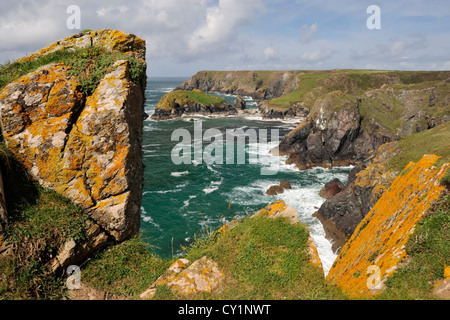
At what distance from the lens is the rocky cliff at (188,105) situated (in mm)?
108875

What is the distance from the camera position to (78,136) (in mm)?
9055

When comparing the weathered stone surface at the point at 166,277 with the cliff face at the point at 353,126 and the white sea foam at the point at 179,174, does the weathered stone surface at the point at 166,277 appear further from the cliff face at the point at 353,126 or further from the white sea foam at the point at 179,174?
the cliff face at the point at 353,126

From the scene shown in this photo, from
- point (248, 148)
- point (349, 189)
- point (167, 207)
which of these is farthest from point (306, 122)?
point (167, 207)

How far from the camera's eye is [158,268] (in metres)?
9.38

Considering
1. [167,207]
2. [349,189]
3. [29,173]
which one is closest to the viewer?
[29,173]

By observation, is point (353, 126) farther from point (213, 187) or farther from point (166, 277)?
point (166, 277)

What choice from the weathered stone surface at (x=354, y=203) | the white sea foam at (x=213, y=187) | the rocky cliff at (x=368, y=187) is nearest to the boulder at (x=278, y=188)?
the rocky cliff at (x=368, y=187)

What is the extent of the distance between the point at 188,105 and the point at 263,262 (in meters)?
113

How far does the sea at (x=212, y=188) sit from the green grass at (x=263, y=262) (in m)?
6.78

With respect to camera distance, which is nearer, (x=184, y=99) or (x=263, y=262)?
(x=263, y=262)

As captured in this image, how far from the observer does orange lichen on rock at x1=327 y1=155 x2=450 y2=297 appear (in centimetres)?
622

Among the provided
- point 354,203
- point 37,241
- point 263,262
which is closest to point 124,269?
point 37,241

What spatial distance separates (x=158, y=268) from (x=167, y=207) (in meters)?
25.8
